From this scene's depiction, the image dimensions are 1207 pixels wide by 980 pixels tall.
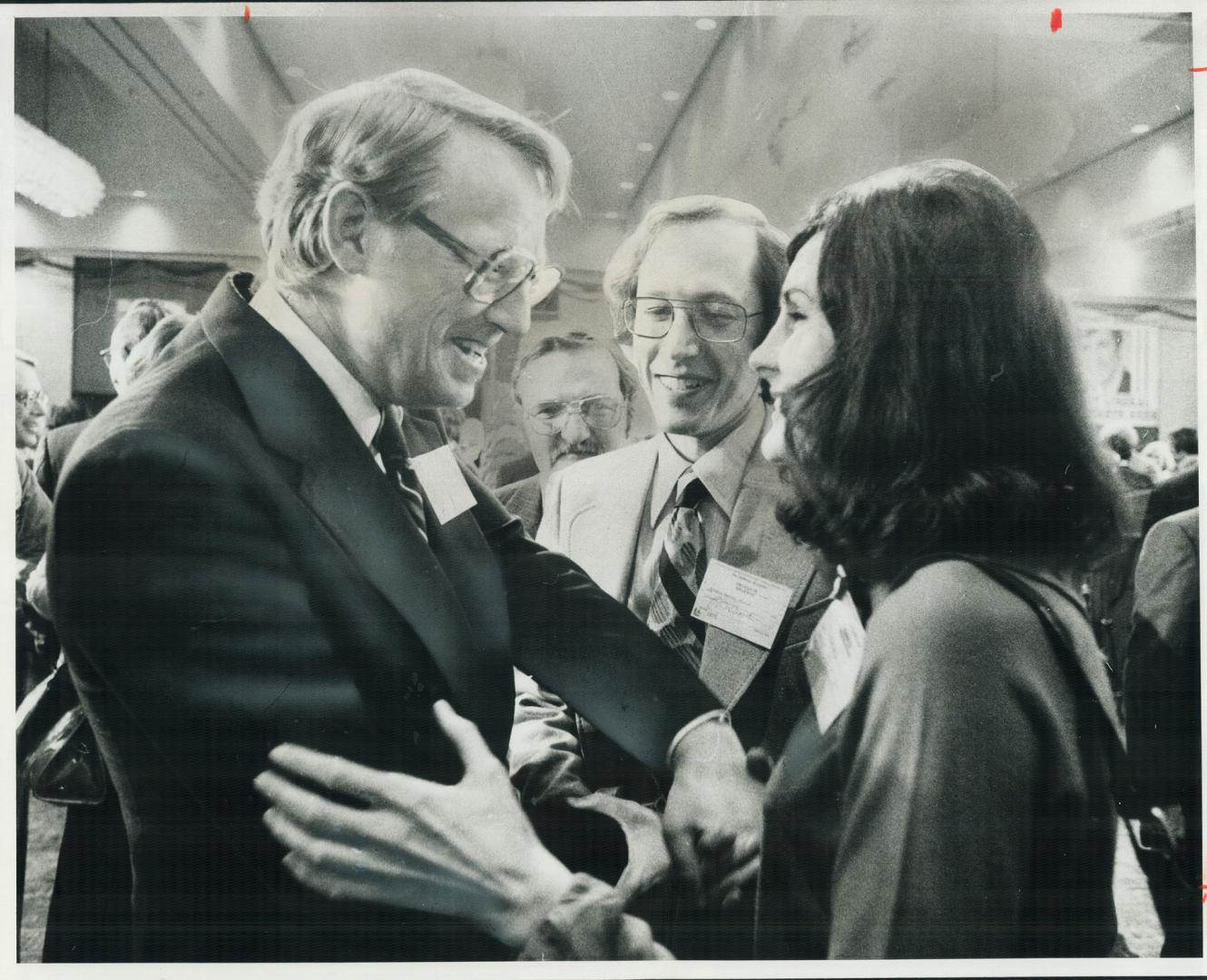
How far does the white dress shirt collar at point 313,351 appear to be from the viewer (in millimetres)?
2020

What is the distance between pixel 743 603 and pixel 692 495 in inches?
10.8

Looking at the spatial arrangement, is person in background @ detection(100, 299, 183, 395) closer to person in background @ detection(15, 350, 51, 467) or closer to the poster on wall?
person in background @ detection(15, 350, 51, 467)

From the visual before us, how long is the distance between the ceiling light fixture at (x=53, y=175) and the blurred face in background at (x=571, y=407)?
3.48 ft

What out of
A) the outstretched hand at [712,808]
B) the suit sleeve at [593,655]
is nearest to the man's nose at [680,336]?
the suit sleeve at [593,655]

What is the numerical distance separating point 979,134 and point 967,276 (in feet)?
1.13

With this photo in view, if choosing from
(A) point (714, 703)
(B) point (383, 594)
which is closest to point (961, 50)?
(A) point (714, 703)

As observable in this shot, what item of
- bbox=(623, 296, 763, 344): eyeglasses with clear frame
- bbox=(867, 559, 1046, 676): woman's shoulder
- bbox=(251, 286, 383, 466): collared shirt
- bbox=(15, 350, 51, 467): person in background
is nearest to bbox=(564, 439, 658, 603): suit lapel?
bbox=(623, 296, 763, 344): eyeglasses with clear frame

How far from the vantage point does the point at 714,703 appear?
208cm

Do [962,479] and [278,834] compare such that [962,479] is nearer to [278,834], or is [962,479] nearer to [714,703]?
[714,703]

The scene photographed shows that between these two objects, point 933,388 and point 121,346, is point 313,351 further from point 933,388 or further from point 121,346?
point 933,388

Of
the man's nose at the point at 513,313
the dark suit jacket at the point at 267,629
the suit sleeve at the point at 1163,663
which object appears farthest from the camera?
the suit sleeve at the point at 1163,663

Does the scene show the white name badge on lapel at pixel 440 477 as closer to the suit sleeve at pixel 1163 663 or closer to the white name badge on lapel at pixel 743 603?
the white name badge on lapel at pixel 743 603

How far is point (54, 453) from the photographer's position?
205 cm

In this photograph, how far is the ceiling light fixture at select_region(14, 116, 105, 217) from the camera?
2061mm
